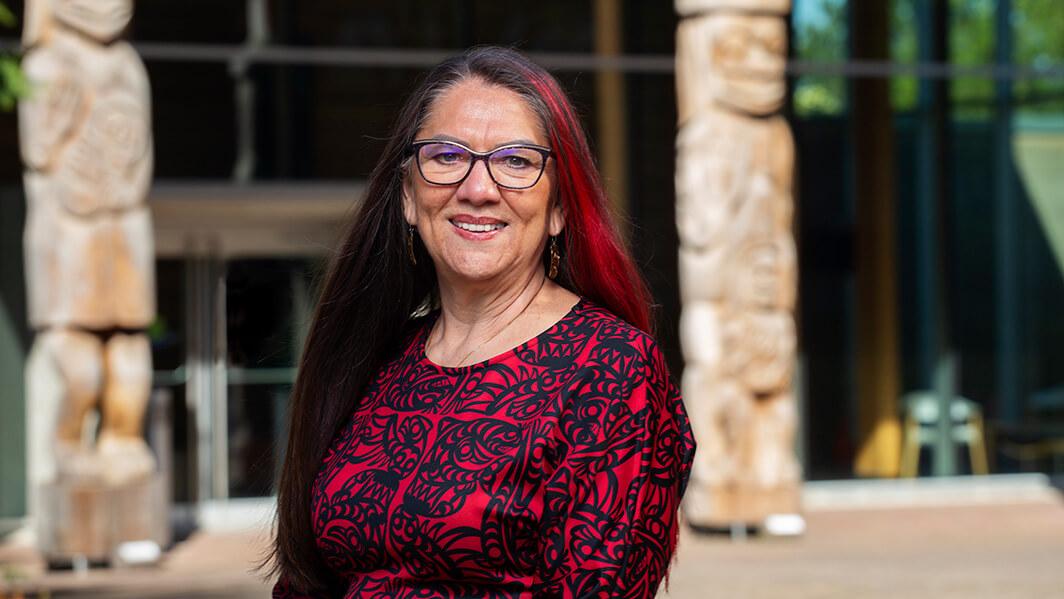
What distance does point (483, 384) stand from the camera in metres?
2.28

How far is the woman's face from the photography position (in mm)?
2303

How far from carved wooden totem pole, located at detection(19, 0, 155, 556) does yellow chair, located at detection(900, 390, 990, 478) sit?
7.11 m

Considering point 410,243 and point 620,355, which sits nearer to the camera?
point 620,355

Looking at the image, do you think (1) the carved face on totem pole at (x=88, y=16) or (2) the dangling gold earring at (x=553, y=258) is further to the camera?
(1) the carved face on totem pole at (x=88, y=16)

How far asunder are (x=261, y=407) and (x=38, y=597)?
3.87 m

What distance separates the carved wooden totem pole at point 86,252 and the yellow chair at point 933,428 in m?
7.11

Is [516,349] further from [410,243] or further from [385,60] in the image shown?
[385,60]

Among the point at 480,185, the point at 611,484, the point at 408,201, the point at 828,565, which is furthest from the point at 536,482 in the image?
the point at 828,565

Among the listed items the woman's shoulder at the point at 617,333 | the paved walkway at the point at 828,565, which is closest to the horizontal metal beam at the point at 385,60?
the paved walkway at the point at 828,565

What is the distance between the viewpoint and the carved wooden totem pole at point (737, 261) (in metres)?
10.4

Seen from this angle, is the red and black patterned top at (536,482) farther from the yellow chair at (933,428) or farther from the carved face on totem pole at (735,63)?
the yellow chair at (933,428)

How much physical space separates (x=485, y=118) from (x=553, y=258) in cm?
24

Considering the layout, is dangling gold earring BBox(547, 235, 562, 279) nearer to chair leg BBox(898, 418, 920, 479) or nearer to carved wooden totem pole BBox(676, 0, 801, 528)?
carved wooden totem pole BBox(676, 0, 801, 528)

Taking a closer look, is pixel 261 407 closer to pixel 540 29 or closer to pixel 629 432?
pixel 540 29
